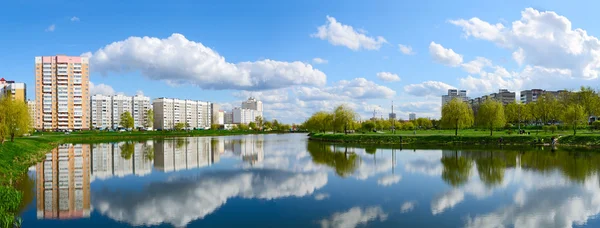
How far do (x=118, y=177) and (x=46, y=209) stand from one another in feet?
28.8

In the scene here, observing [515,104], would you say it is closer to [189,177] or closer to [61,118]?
[189,177]

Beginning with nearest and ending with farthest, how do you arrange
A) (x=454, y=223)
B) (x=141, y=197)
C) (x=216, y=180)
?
(x=454, y=223), (x=141, y=197), (x=216, y=180)

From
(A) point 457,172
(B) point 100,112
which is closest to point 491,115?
(A) point 457,172

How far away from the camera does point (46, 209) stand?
14.4m

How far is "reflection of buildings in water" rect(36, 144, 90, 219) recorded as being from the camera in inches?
555

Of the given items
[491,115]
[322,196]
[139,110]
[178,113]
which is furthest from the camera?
[178,113]

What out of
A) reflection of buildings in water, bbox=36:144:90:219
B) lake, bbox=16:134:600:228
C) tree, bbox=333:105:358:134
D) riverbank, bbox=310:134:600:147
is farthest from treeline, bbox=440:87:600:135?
reflection of buildings in water, bbox=36:144:90:219

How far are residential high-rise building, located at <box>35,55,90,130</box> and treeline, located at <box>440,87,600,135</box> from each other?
331 ft

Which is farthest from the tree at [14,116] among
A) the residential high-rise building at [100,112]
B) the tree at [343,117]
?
the residential high-rise building at [100,112]

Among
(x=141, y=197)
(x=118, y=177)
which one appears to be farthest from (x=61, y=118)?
(x=141, y=197)

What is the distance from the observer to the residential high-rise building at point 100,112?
468ft

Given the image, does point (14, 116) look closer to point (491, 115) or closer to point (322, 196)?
point (322, 196)

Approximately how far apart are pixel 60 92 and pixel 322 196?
116372mm

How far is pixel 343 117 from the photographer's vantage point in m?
70.2
